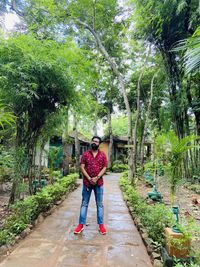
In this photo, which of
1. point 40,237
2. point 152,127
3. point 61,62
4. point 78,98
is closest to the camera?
point 40,237

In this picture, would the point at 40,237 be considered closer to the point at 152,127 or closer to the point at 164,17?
the point at 164,17

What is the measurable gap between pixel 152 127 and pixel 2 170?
13.2 meters

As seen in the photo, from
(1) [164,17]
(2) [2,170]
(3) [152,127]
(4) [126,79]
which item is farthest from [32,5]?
(3) [152,127]

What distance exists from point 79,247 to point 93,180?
959 mm

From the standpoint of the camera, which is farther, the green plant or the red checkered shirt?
the red checkered shirt

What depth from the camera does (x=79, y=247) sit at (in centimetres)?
309

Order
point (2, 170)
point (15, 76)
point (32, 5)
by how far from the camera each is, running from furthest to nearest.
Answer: point (32, 5), point (2, 170), point (15, 76)

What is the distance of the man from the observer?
12.0 feet

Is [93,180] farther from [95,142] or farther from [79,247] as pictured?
[79,247]

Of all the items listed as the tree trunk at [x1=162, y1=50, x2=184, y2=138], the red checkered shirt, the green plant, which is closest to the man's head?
the red checkered shirt

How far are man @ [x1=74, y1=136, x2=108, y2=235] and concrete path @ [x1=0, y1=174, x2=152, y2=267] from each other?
0.21 metres

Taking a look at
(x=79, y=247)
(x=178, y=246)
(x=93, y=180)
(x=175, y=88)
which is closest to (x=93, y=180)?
(x=93, y=180)

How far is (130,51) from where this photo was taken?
12.9 metres

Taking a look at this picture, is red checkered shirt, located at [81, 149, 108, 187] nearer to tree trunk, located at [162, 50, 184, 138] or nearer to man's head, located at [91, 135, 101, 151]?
man's head, located at [91, 135, 101, 151]
